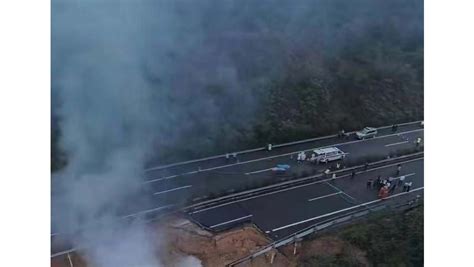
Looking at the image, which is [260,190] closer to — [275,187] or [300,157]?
[275,187]

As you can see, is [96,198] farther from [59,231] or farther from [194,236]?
[194,236]

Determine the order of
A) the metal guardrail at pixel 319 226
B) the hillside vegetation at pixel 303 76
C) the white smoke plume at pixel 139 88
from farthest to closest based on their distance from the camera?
the hillside vegetation at pixel 303 76 → the metal guardrail at pixel 319 226 → the white smoke plume at pixel 139 88

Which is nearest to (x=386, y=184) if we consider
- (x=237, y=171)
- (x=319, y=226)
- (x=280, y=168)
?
(x=319, y=226)

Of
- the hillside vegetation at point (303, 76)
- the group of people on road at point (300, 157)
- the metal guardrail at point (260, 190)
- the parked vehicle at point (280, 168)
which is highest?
the hillside vegetation at point (303, 76)

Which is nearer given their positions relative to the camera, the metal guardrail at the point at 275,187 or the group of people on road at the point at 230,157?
the metal guardrail at the point at 275,187

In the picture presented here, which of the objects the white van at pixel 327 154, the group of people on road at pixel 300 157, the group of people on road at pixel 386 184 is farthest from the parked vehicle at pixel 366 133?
the group of people on road at pixel 300 157

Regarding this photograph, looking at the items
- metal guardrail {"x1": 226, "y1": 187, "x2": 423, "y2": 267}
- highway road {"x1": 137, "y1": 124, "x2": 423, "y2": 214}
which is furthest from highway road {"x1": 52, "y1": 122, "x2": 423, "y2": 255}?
metal guardrail {"x1": 226, "y1": 187, "x2": 423, "y2": 267}

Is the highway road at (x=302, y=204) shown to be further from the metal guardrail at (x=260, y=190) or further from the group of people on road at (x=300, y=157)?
the group of people on road at (x=300, y=157)
